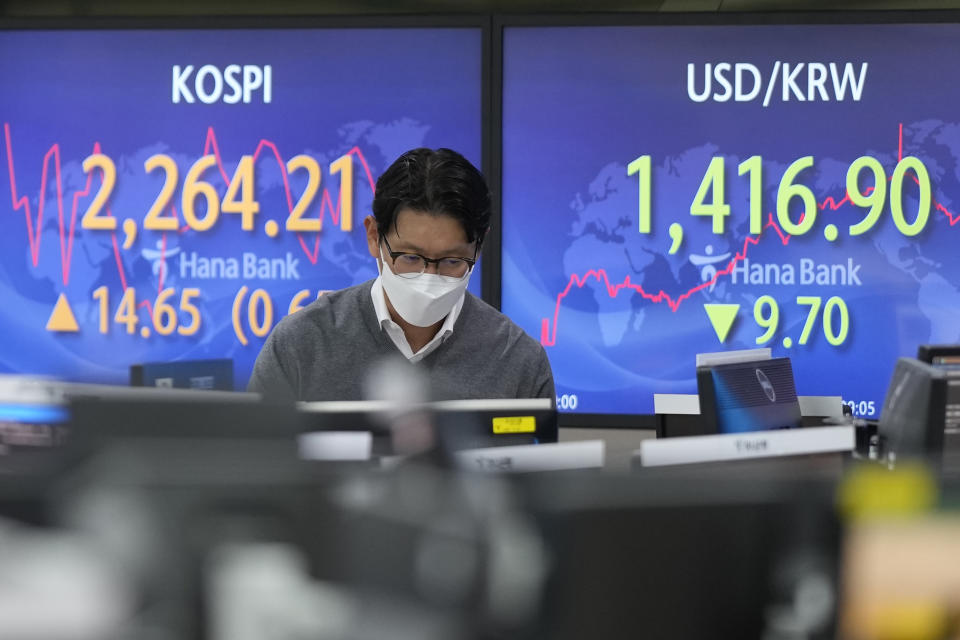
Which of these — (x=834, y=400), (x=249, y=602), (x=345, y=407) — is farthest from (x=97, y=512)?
(x=834, y=400)

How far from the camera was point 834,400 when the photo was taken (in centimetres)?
213

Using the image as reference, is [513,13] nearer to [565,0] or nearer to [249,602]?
[565,0]

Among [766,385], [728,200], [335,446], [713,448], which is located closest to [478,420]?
[713,448]

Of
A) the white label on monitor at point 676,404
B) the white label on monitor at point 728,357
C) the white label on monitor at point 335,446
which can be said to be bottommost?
the white label on monitor at point 676,404

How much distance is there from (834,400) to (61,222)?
2.46 metres

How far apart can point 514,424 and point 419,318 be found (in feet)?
2.27

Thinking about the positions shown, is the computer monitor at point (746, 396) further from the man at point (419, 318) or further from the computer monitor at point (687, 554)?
the computer monitor at point (687, 554)

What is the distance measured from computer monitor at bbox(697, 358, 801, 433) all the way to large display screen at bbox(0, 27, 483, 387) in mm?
1378

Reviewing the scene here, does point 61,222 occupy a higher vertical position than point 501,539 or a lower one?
higher

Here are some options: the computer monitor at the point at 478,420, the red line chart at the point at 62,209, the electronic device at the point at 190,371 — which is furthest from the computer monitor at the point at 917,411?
the red line chart at the point at 62,209

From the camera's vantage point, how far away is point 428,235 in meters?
2.10

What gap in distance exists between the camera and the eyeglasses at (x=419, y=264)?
84.0 inches

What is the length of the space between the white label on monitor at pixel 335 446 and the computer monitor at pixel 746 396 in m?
0.88

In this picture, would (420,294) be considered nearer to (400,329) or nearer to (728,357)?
(400,329)
